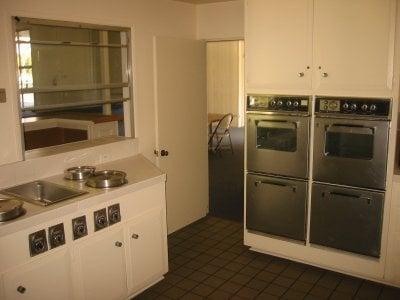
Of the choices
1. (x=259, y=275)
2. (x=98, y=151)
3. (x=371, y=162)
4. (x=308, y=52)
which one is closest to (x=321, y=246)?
(x=259, y=275)

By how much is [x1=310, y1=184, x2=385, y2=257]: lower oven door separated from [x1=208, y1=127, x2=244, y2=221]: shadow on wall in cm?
142

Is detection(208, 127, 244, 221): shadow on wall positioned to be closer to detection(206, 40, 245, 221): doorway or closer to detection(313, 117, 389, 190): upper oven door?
detection(206, 40, 245, 221): doorway

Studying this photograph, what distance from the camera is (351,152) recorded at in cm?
327

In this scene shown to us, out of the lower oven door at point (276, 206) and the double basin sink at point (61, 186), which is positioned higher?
the double basin sink at point (61, 186)

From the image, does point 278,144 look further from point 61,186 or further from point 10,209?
point 10,209

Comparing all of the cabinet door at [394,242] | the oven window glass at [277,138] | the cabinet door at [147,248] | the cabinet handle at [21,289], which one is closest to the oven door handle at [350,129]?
the oven window glass at [277,138]

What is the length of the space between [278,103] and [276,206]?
2.88 ft

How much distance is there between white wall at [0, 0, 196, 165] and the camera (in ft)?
9.37

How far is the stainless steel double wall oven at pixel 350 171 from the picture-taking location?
3.15 m

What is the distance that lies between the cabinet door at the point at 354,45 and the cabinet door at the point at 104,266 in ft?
6.32

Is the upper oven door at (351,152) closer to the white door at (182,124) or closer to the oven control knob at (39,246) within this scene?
the white door at (182,124)

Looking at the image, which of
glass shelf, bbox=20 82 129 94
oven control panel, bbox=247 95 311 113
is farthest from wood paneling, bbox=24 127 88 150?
oven control panel, bbox=247 95 311 113

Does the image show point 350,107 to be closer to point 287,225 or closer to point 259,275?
point 287,225

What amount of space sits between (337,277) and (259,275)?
618 mm
